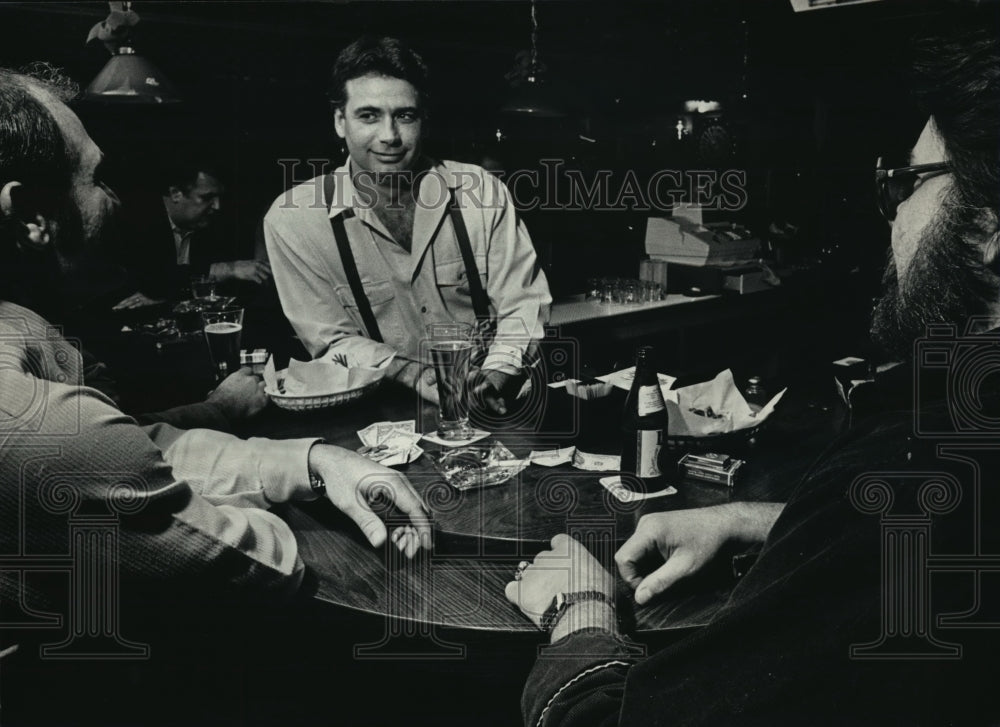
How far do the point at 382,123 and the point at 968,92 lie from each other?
2.47 meters

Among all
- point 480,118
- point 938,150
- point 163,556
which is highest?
point 480,118

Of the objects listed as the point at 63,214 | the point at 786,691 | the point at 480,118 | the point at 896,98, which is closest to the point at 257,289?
the point at 480,118

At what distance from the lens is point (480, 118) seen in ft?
17.9

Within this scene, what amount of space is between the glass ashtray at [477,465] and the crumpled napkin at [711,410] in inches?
13.4

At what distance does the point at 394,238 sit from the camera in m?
3.31

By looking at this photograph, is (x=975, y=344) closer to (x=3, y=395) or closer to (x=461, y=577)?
(x=461, y=577)

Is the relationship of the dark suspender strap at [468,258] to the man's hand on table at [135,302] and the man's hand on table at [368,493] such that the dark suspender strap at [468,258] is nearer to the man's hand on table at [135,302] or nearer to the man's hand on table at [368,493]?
the man's hand on table at [135,302]

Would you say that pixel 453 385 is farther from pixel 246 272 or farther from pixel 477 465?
pixel 246 272

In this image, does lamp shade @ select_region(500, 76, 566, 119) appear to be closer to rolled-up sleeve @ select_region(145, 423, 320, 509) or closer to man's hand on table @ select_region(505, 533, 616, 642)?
rolled-up sleeve @ select_region(145, 423, 320, 509)

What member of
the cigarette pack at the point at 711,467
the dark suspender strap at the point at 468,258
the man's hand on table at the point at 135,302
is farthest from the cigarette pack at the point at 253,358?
the man's hand on table at the point at 135,302

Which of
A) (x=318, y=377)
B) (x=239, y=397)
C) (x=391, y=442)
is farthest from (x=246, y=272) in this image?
(x=391, y=442)

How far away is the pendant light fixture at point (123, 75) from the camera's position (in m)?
3.36

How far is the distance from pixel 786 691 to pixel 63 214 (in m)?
1.26

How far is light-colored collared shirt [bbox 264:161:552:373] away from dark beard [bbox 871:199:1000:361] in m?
1.96
